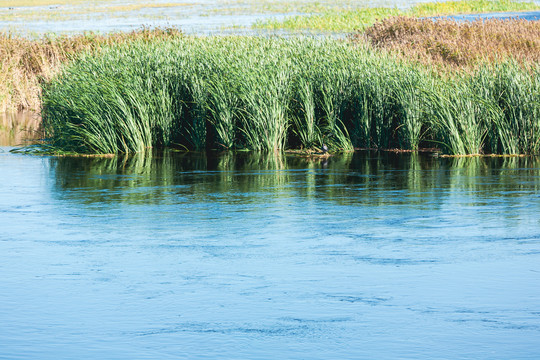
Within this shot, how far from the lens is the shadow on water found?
39.6 ft

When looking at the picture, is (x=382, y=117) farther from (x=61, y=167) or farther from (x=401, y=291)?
(x=401, y=291)

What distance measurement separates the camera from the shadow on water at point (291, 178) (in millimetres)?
12070

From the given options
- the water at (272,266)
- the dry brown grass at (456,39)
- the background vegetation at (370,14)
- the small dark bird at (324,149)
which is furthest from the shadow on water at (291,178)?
the background vegetation at (370,14)

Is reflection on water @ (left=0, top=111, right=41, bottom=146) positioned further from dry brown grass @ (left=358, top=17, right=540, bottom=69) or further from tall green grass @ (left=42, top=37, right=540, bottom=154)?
dry brown grass @ (left=358, top=17, right=540, bottom=69)

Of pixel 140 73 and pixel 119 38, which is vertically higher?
pixel 119 38

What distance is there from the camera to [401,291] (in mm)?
7371

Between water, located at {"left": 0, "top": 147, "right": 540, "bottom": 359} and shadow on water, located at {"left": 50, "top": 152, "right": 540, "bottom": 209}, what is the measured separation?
7 centimetres

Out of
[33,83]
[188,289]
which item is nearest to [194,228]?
[188,289]

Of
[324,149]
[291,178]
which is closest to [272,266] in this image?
[291,178]

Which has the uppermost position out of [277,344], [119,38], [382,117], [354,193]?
[119,38]

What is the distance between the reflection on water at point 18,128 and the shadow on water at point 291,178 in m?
3.42

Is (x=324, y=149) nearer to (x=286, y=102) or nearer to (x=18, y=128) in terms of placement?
(x=286, y=102)

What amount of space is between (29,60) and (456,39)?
12.5 meters

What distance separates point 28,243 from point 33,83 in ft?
55.4
